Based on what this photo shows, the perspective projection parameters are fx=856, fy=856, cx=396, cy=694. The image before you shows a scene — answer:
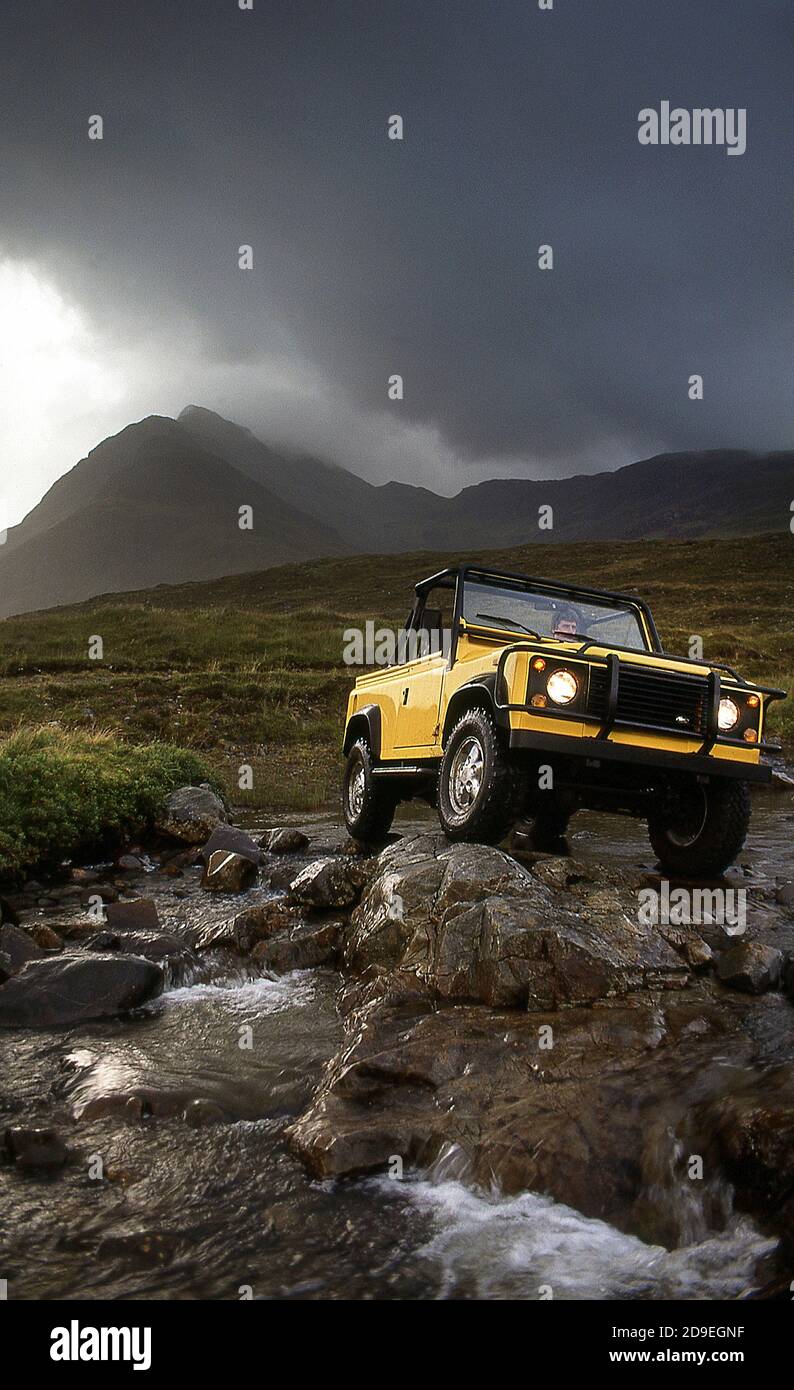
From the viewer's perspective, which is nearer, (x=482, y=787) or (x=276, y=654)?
(x=482, y=787)

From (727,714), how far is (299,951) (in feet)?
11.4

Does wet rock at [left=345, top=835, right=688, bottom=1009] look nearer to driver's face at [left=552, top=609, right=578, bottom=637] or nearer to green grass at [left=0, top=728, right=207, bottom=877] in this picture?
driver's face at [left=552, top=609, right=578, bottom=637]

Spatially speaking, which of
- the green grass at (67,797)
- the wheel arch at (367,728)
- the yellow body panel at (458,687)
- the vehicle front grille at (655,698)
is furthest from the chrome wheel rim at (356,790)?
the vehicle front grille at (655,698)

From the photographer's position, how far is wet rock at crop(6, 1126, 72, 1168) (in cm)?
345

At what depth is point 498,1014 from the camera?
425 centimetres

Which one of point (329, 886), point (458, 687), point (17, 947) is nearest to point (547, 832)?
point (458, 687)

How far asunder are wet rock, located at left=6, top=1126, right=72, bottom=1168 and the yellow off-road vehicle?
3258 millimetres

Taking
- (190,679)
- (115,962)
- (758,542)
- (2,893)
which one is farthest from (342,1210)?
(758,542)

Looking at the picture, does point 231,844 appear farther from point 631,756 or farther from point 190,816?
point 631,756

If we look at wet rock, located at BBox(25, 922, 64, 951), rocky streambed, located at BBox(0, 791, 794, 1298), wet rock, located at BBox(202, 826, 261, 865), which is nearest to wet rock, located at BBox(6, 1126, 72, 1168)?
rocky streambed, located at BBox(0, 791, 794, 1298)

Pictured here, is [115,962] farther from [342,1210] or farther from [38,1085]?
[342,1210]

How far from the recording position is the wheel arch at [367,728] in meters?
8.65

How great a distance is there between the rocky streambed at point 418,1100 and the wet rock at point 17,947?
0.09 feet

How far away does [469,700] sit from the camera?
21.3 feet
